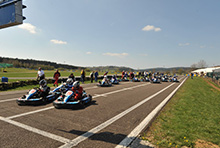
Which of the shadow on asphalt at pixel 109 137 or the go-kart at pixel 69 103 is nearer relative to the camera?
the shadow on asphalt at pixel 109 137

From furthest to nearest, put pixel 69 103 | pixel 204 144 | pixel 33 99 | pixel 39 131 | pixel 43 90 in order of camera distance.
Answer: pixel 43 90 → pixel 33 99 → pixel 69 103 → pixel 39 131 → pixel 204 144

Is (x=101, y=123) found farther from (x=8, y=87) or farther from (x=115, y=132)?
(x=8, y=87)

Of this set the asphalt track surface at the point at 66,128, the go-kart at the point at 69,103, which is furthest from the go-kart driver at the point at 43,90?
the asphalt track surface at the point at 66,128

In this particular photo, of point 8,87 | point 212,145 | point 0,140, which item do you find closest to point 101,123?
point 0,140

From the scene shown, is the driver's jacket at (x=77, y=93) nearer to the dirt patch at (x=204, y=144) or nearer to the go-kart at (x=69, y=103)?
the go-kart at (x=69, y=103)

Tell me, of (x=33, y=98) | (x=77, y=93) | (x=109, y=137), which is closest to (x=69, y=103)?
(x=77, y=93)

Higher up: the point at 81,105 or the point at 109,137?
the point at 81,105

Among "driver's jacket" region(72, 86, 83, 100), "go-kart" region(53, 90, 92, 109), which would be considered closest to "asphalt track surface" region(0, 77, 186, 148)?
"go-kart" region(53, 90, 92, 109)

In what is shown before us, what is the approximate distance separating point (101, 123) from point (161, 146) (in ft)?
6.68

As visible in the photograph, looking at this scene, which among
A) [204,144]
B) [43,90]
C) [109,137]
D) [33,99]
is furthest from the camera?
[43,90]

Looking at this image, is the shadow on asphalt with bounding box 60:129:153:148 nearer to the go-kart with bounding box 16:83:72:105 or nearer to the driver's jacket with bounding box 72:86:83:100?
the driver's jacket with bounding box 72:86:83:100

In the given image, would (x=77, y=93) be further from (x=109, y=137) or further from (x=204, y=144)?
(x=204, y=144)

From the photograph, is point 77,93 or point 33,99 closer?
point 33,99

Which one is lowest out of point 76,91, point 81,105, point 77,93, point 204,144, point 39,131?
point 204,144
